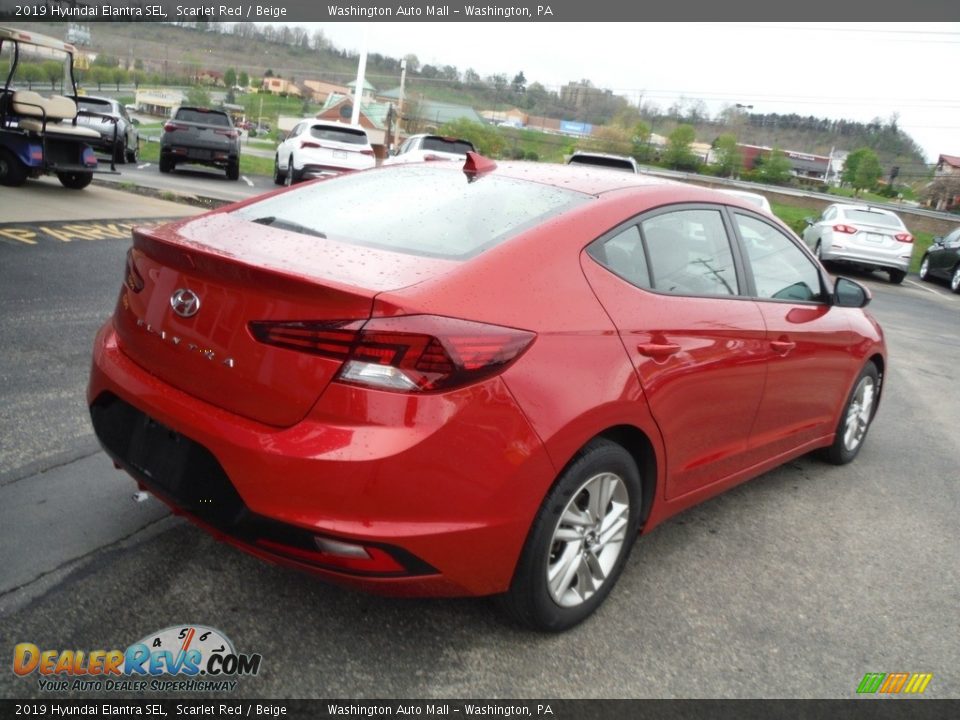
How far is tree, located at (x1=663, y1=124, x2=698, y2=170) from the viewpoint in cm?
5966

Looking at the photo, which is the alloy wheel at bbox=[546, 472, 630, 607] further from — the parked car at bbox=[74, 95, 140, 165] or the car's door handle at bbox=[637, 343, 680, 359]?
the parked car at bbox=[74, 95, 140, 165]

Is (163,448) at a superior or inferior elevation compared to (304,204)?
inferior

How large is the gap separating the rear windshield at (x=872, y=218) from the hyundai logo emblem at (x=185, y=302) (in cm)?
1738

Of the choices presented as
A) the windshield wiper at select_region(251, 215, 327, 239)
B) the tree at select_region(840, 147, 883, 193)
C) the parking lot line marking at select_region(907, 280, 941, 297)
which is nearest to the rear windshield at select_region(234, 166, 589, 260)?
the windshield wiper at select_region(251, 215, 327, 239)

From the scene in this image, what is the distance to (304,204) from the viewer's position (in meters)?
3.32

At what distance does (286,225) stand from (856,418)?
12.3 ft

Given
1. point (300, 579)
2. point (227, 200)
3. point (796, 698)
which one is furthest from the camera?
point (227, 200)

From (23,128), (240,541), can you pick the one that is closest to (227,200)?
(23,128)

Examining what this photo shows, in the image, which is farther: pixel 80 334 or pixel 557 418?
pixel 80 334

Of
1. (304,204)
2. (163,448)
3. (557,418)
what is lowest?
(163,448)

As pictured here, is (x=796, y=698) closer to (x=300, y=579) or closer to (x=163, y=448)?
(x=300, y=579)

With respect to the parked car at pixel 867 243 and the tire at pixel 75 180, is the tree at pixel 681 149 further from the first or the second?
the tire at pixel 75 180

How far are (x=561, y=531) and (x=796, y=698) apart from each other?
36.0 inches

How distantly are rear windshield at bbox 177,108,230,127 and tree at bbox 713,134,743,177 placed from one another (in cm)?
4745
